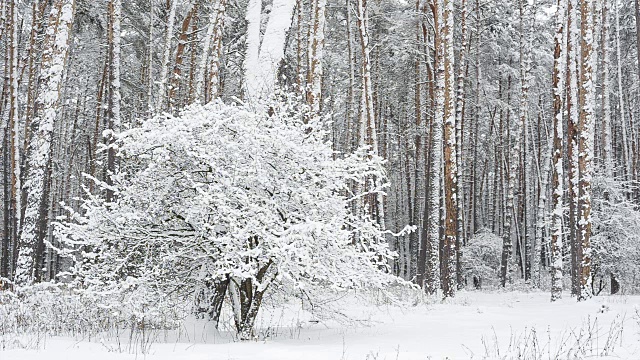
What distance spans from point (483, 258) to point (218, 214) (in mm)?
21444

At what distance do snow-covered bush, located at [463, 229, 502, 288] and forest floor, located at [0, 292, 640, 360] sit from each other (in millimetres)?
14364

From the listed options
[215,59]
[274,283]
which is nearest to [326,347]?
[274,283]

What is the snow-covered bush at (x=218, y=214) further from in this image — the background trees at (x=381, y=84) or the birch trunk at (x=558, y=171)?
the birch trunk at (x=558, y=171)

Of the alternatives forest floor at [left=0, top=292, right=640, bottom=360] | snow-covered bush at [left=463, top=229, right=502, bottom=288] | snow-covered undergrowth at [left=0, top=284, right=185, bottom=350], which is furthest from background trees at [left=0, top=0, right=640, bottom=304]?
Result: forest floor at [left=0, top=292, right=640, bottom=360]

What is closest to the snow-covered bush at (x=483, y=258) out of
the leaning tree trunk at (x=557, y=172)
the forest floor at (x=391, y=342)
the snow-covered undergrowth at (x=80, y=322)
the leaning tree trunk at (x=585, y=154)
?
the leaning tree trunk at (x=557, y=172)

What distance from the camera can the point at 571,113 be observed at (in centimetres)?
1365

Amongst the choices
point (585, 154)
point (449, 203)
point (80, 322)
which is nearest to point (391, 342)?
point (80, 322)

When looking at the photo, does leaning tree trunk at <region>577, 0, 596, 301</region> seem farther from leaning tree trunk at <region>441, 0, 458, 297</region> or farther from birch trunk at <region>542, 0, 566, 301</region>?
leaning tree trunk at <region>441, 0, 458, 297</region>

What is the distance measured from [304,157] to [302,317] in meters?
4.31

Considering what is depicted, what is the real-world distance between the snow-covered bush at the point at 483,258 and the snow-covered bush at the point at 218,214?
1863 cm

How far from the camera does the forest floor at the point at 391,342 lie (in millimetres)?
5566

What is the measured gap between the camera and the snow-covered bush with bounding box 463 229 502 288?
2480 cm

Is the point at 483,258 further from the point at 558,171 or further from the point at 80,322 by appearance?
the point at 80,322

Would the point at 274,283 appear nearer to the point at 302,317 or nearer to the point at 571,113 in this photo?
the point at 302,317
